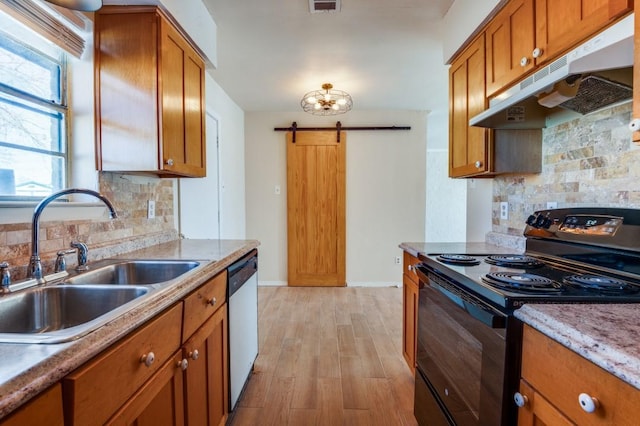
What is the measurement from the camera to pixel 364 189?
14.0 feet

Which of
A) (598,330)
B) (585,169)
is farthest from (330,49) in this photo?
(598,330)

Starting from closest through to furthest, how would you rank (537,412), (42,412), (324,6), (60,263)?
(42,412)
(537,412)
(60,263)
(324,6)

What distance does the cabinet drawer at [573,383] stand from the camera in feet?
1.88

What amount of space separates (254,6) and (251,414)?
2444mm

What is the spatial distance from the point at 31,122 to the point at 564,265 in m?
2.41

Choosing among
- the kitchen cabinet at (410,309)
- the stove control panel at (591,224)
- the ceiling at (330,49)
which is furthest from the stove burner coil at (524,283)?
the ceiling at (330,49)

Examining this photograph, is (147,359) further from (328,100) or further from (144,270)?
(328,100)

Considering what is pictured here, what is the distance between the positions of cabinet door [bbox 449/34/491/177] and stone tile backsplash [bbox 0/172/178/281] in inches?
79.7

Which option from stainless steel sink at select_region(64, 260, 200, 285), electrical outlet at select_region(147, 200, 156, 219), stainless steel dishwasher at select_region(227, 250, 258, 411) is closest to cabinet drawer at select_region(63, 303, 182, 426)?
stainless steel sink at select_region(64, 260, 200, 285)

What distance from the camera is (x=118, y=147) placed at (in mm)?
1614

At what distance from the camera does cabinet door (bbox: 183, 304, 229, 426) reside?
1164mm

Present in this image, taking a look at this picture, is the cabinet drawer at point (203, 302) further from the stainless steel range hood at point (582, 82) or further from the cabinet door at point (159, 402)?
the stainless steel range hood at point (582, 82)

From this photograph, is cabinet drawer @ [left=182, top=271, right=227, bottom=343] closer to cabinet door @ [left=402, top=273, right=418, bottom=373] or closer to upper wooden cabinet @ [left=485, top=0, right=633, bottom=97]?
cabinet door @ [left=402, top=273, right=418, bottom=373]

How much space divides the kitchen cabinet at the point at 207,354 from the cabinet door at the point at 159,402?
2.2 inches
